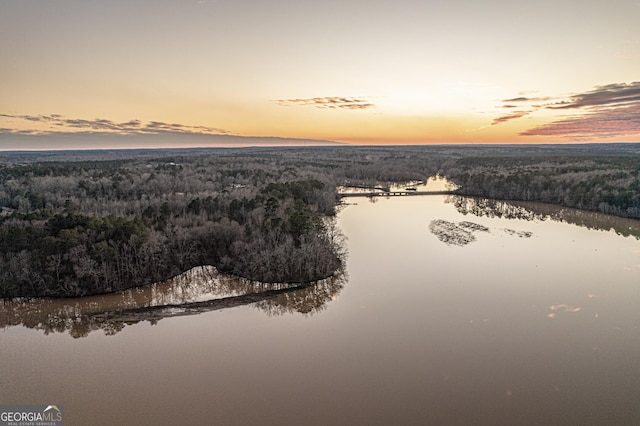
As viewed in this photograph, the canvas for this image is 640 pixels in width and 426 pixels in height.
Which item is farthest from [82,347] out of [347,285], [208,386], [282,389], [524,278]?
[524,278]

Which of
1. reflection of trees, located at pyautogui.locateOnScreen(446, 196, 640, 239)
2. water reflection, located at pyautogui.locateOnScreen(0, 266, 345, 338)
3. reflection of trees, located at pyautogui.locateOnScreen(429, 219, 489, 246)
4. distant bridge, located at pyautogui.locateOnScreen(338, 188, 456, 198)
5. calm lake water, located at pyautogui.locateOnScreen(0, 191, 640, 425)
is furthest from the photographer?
distant bridge, located at pyautogui.locateOnScreen(338, 188, 456, 198)

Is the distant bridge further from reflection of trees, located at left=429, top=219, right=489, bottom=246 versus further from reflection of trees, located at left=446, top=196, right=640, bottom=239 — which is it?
reflection of trees, located at left=429, top=219, right=489, bottom=246

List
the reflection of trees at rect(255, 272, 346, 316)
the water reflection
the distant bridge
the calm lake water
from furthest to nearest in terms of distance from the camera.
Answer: the distant bridge < the reflection of trees at rect(255, 272, 346, 316) < the water reflection < the calm lake water

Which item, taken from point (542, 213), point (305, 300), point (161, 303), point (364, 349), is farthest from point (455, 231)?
point (161, 303)

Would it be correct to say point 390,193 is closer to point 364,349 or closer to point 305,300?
point 305,300

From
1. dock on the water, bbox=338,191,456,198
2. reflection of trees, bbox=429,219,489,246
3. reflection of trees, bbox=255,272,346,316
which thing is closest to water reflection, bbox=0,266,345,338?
reflection of trees, bbox=255,272,346,316

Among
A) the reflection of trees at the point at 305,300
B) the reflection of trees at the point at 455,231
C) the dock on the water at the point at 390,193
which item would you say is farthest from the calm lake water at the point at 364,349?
the dock on the water at the point at 390,193

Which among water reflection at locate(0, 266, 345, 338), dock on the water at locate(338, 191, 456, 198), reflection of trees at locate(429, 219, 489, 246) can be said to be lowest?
water reflection at locate(0, 266, 345, 338)
